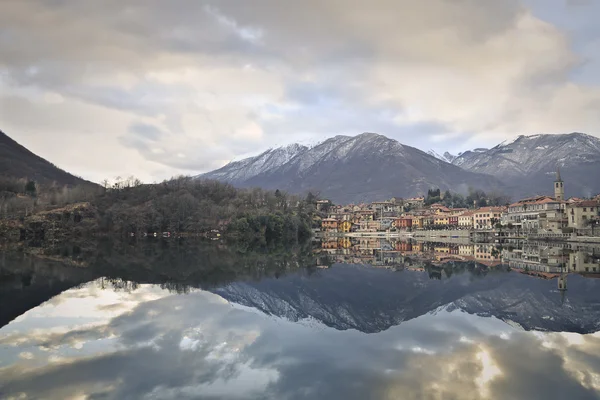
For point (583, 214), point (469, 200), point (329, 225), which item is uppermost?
point (469, 200)

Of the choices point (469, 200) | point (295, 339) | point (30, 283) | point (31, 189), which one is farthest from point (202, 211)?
point (469, 200)

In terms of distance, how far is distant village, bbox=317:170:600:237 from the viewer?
60.4 metres

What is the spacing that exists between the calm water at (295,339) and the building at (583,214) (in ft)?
147

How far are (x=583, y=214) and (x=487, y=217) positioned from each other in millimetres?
27092

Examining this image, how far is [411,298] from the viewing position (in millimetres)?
17859

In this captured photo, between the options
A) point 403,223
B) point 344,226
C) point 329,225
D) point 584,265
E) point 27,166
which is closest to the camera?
point 584,265

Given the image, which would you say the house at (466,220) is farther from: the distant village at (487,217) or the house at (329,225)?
the house at (329,225)

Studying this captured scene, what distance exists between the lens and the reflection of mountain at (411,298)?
13.5 metres

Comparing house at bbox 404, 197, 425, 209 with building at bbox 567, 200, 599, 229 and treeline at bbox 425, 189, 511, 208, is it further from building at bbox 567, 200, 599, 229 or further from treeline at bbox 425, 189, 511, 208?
building at bbox 567, 200, 599, 229

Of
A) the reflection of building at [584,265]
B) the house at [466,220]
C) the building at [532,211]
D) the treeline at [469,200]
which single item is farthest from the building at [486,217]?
the reflection of building at [584,265]

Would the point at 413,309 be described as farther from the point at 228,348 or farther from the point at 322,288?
the point at 228,348

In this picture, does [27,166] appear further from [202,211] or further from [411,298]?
[411,298]

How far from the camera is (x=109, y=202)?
3438 inches

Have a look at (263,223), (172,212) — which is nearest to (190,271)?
(263,223)
